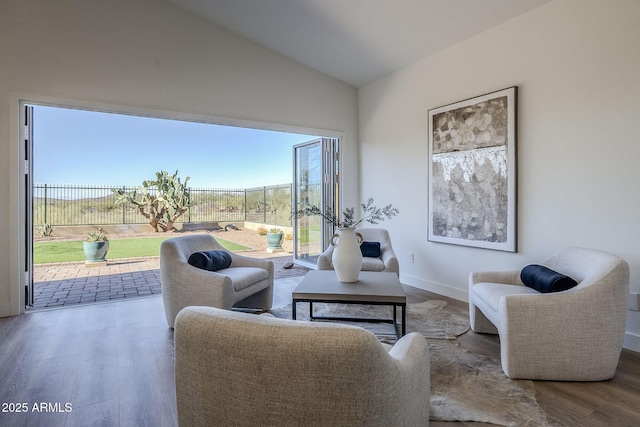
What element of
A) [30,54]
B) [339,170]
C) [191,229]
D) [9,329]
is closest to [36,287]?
[9,329]

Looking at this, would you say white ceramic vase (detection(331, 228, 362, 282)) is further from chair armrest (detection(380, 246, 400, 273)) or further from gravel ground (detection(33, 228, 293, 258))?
gravel ground (detection(33, 228, 293, 258))

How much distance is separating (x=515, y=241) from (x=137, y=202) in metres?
8.76

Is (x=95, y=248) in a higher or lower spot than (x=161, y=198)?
lower

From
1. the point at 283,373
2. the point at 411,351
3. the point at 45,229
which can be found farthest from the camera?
the point at 45,229

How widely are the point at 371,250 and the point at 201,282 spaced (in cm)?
203

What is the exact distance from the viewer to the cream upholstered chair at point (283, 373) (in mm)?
843

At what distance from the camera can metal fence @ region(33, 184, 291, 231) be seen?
799 centimetres

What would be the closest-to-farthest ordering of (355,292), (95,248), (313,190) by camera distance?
(355,292)
(313,190)
(95,248)

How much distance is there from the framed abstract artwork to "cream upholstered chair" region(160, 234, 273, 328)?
212 centimetres

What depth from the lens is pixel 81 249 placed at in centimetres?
780

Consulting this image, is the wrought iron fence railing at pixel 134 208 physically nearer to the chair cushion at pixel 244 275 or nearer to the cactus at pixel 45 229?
the cactus at pixel 45 229

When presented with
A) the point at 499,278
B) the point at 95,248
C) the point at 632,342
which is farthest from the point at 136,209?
the point at 632,342

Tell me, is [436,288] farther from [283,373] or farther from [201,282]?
[283,373]

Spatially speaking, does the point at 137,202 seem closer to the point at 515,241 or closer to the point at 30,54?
the point at 30,54
